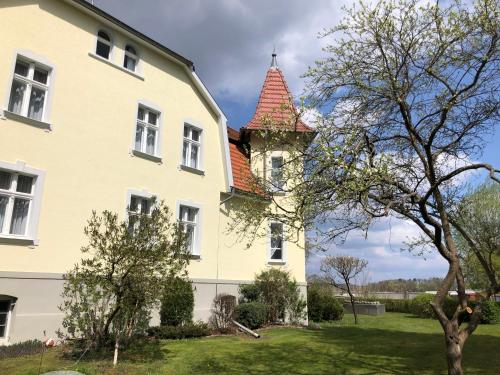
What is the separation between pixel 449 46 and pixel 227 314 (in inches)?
462

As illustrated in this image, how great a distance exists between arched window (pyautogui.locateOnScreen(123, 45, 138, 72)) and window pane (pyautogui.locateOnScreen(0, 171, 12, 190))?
5766 millimetres

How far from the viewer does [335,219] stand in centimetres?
768

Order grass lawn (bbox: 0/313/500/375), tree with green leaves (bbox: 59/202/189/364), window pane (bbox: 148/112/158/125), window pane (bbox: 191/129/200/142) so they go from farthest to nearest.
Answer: window pane (bbox: 191/129/200/142), window pane (bbox: 148/112/158/125), tree with green leaves (bbox: 59/202/189/364), grass lawn (bbox: 0/313/500/375)

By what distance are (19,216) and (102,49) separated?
6212 mm

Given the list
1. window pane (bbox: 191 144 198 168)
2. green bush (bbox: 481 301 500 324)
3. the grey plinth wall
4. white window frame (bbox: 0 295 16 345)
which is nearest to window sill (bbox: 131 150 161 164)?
window pane (bbox: 191 144 198 168)

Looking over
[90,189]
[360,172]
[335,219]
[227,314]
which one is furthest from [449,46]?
[227,314]

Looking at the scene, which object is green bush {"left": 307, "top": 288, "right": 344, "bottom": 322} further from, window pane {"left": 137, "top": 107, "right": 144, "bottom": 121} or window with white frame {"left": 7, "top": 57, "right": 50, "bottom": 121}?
window with white frame {"left": 7, "top": 57, "right": 50, "bottom": 121}

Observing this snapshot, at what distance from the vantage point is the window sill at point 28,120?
1068 centimetres

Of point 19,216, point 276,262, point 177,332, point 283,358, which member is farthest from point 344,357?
point 19,216

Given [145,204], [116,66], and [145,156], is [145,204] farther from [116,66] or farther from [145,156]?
[116,66]

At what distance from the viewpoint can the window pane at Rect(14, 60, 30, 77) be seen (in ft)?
37.4

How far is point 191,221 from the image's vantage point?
1590 cm

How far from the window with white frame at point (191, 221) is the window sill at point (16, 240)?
5640 millimetres

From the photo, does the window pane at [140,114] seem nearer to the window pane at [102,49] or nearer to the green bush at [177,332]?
the window pane at [102,49]
